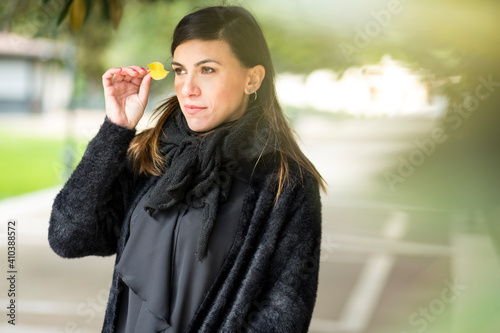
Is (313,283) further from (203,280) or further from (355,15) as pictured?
(355,15)

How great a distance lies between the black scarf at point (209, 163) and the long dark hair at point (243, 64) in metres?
0.04

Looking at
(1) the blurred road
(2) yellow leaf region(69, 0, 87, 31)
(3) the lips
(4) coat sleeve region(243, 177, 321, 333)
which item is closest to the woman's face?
(3) the lips

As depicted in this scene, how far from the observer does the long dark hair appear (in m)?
1.46

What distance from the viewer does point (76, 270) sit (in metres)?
5.20

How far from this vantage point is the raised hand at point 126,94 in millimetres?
1518

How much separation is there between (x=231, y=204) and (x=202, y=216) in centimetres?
8

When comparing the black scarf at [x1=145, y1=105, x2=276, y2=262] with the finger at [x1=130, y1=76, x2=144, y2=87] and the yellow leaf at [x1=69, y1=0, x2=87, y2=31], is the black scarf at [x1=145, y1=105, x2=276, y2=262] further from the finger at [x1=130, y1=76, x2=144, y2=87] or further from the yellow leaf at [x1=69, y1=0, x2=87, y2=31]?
the yellow leaf at [x1=69, y1=0, x2=87, y2=31]

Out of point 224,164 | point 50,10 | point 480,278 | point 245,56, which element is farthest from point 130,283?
point 480,278

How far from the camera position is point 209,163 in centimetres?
144

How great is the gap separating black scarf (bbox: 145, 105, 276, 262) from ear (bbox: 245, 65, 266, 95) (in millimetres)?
63

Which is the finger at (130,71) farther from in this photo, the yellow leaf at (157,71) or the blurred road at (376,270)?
the blurred road at (376,270)

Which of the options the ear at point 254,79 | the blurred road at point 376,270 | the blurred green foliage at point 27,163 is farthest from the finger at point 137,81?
the blurred green foliage at point 27,163

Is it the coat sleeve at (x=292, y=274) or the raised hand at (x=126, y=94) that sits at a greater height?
the raised hand at (x=126, y=94)

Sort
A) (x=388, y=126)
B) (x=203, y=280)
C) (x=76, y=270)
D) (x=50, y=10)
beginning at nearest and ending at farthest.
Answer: (x=203, y=280)
(x=50, y=10)
(x=76, y=270)
(x=388, y=126)
